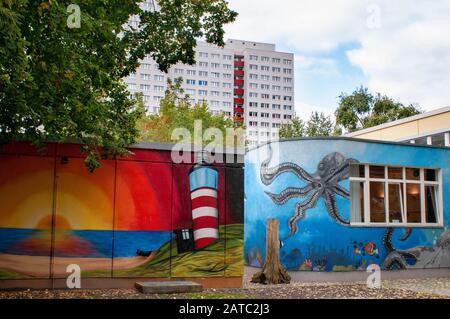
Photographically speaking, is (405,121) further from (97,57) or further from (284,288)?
(97,57)

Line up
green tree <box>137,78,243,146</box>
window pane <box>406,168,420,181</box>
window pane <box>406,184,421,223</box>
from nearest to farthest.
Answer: window pane <box>406,184,421,223</box> → window pane <box>406,168,420,181</box> → green tree <box>137,78,243,146</box>

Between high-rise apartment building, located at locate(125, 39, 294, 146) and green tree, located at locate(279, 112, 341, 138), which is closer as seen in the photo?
green tree, located at locate(279, 112, 341, 138)

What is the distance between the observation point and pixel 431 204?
1769 cm

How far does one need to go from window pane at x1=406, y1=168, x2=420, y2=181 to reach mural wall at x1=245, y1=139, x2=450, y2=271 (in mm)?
250

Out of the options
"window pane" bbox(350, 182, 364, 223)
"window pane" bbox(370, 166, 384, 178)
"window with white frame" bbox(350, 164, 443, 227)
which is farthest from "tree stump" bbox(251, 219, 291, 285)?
"window pane" bbox(370, 166, 384, 178)

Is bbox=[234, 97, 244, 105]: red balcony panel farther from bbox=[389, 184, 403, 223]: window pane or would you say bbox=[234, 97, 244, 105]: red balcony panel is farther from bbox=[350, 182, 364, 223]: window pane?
bbox=[350, 182, 364, 223]: window pane

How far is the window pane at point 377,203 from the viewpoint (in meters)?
16.6

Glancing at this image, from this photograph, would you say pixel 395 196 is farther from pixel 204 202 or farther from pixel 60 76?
pixel 60 76

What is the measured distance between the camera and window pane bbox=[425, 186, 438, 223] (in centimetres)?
1752

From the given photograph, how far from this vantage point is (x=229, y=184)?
1328 cm

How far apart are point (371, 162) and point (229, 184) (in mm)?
5486

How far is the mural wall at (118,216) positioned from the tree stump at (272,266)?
1728 mm

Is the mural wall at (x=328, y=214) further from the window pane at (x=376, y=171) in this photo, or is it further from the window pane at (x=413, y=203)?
the window pane at (x=376, y=171)
